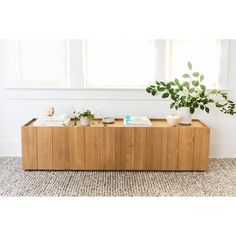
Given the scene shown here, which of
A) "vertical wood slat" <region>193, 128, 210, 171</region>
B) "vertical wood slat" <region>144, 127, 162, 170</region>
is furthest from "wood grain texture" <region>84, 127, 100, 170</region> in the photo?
"vertical wood slat" <region>193, 128, 210, 171</region>

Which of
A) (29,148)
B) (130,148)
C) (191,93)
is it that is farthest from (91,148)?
(191,93)

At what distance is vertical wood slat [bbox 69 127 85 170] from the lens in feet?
11.9

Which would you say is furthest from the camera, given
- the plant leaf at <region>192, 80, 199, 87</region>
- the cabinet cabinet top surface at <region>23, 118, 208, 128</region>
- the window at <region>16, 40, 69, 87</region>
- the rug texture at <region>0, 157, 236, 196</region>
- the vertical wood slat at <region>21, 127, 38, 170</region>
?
the window at <region>16, 40, 69, 87</region>

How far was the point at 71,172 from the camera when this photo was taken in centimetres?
364

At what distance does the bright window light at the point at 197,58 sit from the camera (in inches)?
159

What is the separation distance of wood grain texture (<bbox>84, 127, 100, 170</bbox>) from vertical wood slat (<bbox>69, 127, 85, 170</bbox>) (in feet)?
0.13

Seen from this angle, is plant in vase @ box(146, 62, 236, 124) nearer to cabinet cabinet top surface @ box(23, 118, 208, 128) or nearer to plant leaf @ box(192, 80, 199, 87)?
plant leaf @ box(192, 80, 199, 87)

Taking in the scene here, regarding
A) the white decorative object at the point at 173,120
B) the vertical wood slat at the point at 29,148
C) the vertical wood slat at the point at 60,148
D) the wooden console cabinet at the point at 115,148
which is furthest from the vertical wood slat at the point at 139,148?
the vertical wood slat at the point at 29,148

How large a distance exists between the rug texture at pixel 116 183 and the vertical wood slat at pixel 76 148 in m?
0.08

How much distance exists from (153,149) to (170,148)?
170mm

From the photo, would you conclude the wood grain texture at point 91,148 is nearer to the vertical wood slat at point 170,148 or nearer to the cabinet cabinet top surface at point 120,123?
the cabinet cabinet top surface at point 120,123
